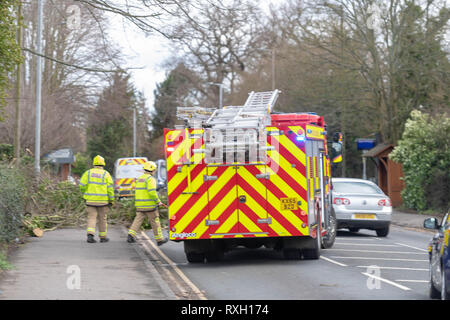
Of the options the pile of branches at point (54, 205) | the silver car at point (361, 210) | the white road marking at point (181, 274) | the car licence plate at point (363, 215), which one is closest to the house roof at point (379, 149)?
the silver car at point (361, 210)

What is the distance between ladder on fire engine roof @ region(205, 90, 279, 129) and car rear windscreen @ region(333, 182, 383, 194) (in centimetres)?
630

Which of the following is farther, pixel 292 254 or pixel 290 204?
pixel 292 254

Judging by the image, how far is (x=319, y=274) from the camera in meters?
12.7

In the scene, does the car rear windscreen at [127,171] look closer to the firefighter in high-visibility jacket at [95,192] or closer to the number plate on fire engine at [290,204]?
the firefighter in high-visibility jacket at [95,192]

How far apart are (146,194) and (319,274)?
5239 mm

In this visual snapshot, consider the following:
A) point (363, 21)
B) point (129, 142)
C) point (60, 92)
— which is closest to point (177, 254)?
point (363, 21)

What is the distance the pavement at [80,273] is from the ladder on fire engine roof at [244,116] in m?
2.74

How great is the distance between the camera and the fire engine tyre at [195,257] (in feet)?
47.3

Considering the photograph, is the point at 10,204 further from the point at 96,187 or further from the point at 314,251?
the point at 314,251

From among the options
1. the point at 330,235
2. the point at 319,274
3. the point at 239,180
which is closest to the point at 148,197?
the point at 239,180

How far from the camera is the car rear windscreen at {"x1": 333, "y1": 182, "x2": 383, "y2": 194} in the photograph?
69.5 feet

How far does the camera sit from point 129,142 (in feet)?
263

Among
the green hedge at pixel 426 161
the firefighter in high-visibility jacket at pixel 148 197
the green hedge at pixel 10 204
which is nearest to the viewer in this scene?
the green hedge at pixel 10 204

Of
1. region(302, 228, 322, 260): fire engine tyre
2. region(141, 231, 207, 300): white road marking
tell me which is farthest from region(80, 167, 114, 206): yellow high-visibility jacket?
region(302, 228, 322, 260): fire engine tyre
